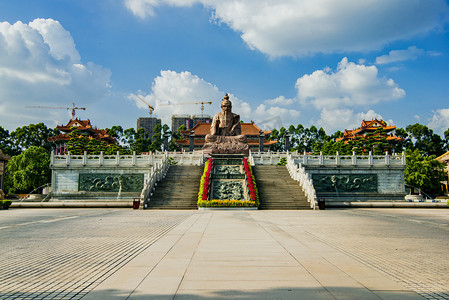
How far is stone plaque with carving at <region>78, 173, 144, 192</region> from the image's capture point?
29.5 meters

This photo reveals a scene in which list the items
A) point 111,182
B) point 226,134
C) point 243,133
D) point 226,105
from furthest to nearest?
point 243,133
point 226,105
point 226,134
point 111,182

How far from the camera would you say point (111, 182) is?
2959 cm

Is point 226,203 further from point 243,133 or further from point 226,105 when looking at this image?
point 243,133

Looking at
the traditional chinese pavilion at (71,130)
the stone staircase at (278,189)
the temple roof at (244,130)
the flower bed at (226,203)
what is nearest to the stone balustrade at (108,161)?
the stone staircase at (278,189)

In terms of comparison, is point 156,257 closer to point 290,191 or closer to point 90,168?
point 290,191

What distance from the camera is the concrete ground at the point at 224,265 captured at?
4332mm

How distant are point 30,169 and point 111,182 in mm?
21520

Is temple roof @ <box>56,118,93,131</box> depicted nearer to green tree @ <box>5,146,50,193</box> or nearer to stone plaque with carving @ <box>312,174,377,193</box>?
green tree @ <box>5,146,50,193</box>

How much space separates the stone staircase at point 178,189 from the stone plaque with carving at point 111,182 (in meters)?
3.49

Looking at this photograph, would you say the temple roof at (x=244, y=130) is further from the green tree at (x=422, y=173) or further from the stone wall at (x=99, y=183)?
the stone wall at (x=99, y=183)

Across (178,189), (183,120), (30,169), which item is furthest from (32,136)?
(183,120)

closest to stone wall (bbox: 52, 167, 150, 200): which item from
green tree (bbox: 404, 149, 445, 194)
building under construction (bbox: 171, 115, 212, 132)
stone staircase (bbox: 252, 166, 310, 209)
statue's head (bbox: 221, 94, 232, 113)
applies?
stone staircase (bbox: 252, 166, 310, 209)

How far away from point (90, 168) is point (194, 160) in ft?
31.3

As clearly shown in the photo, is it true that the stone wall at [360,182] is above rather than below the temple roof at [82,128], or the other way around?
below
